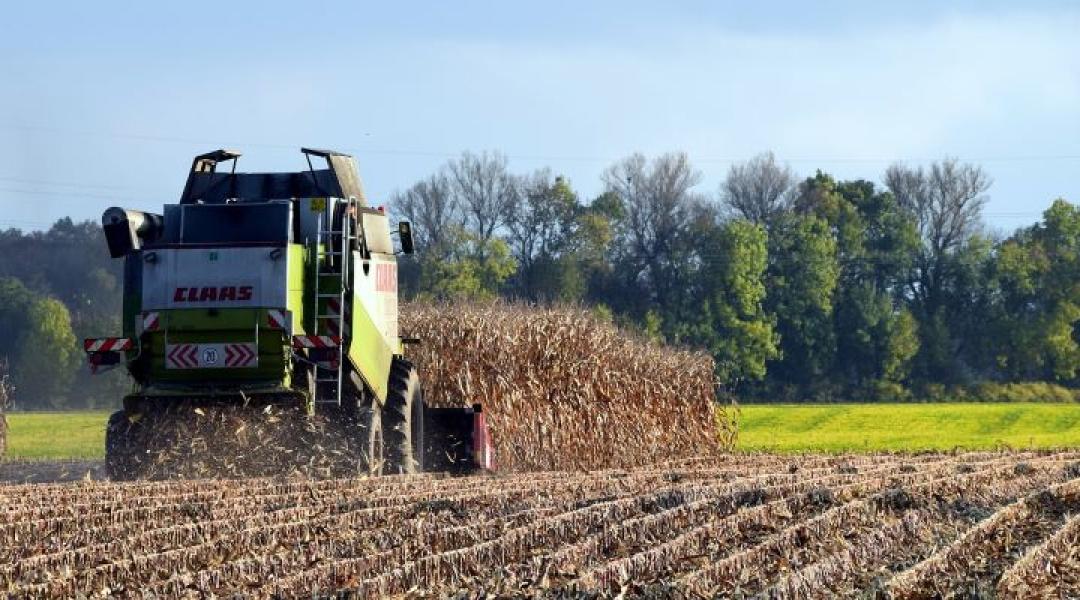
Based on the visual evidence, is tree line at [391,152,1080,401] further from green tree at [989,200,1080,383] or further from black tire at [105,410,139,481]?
black tire at [105,410,139,481]

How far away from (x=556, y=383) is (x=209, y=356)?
8353 millimetres

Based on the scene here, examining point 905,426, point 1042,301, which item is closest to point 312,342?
point 905,426

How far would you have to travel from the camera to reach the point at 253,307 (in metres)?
16.7

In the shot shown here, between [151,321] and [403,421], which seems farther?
[403,421]

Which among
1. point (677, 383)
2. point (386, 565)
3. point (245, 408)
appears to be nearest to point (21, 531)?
point (386, 565)

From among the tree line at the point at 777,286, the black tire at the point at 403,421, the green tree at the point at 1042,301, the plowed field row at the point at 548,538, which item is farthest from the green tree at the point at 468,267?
the plowed field row at the point at 548,538

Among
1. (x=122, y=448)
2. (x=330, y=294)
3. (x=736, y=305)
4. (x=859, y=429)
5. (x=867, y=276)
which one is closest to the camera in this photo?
(x=330, y=294)

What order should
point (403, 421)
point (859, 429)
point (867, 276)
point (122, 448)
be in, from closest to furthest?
1. point (122, 448)
2. point (403, 421)
3. point (859, 429)
4. point (867, 276)

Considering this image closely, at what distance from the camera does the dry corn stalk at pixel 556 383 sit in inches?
915

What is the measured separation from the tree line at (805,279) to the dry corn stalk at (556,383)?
3847cm

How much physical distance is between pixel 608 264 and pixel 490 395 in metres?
50.0

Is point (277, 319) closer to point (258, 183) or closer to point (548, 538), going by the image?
point (258, 183)

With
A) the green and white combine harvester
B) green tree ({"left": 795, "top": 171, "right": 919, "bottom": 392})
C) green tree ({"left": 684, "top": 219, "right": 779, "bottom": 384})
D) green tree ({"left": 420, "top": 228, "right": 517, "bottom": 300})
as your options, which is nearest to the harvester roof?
the green and white combine harvester

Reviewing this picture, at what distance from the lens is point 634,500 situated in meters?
13.3
